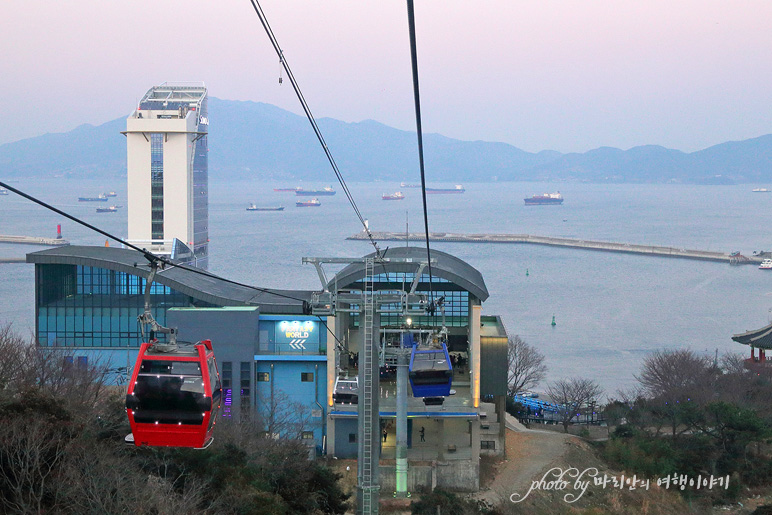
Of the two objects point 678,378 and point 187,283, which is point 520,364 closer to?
point 678,378

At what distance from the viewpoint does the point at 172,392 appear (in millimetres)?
6246

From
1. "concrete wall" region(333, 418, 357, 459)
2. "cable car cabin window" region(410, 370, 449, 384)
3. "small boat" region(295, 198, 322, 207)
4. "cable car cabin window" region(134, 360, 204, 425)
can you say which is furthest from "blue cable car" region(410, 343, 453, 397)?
"small boat" region(295, 198, 322, 207)

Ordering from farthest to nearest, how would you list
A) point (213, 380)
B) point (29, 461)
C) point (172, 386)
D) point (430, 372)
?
1. point (430, 372)
2. point (29, 461)
3. point (213, 380)
4. point (172, 386)

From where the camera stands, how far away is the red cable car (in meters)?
6.23

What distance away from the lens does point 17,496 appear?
752cm

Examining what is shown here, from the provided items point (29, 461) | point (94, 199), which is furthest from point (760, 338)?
point (94, 199)

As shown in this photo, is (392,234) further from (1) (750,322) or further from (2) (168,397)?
(2) (168,397)

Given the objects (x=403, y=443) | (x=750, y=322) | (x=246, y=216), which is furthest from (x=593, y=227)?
(x=403, y=443)

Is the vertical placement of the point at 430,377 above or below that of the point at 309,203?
below

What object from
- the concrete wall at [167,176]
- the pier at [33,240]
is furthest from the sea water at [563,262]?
the concrete wall at [167,176]

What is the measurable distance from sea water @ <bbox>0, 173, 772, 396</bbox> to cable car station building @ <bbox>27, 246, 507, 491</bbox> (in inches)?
513

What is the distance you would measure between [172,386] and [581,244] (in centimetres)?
7225

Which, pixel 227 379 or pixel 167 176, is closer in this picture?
pixel 227 379

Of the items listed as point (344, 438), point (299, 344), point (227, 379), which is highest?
point (299, 344)
